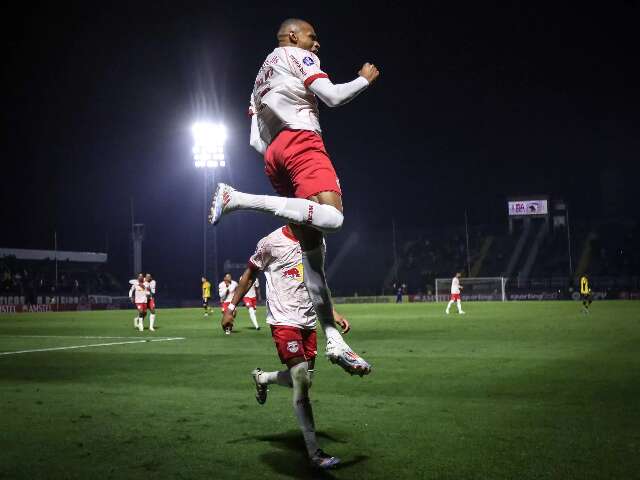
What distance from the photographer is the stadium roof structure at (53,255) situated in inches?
2293

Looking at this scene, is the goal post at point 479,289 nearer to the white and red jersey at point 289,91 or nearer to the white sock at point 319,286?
the white sock at point 319,286

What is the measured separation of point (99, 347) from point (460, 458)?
44.3ft

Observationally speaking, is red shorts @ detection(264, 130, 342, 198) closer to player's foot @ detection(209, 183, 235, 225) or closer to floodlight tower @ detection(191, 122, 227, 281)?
player's foot @ detection(209, 183, 235, 225)

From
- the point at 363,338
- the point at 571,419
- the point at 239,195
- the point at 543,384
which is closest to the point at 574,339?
the point at 363,338

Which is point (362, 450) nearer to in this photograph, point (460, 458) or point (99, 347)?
point (460, 458)

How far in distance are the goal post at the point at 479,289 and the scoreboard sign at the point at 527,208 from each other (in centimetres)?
1352

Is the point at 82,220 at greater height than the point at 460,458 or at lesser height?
greater

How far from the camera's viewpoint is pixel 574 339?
16609 mm

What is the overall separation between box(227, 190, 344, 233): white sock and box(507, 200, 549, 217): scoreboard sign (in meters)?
64.2

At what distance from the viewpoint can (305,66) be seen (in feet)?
15.7

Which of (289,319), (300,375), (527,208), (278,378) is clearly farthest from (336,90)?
(527,208)

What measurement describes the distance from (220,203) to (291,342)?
143cm

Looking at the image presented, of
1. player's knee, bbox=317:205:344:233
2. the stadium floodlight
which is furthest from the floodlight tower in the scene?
player's knee, bbox=317:205:344:233

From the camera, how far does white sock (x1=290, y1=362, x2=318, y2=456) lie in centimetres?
498
